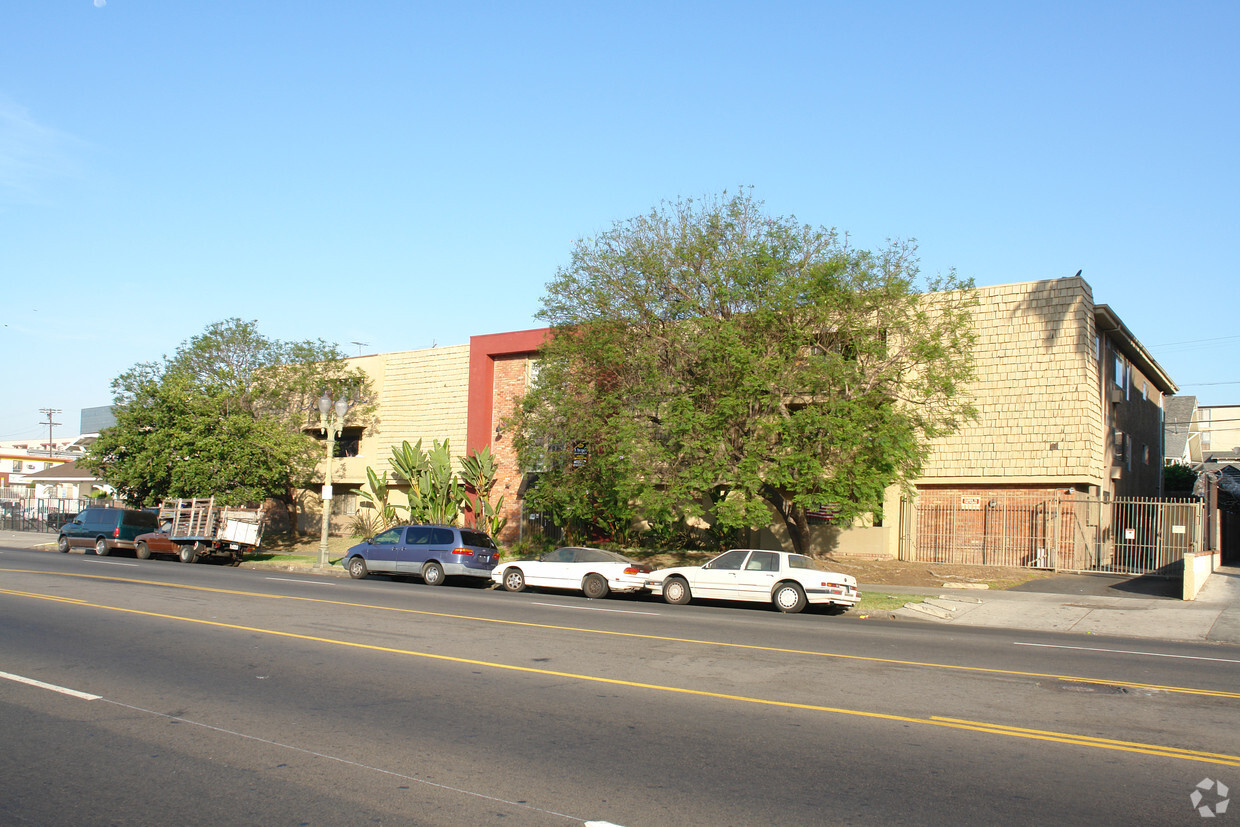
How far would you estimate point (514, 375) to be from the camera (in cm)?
3388

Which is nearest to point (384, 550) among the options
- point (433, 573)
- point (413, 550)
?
point (413, 550)

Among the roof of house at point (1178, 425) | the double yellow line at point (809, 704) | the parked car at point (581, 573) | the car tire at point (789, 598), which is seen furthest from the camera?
the roof of house at point (1178, 425)

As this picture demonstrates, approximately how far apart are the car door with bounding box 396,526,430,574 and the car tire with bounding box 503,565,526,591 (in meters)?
2.81

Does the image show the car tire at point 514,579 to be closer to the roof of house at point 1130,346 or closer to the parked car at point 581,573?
the parked car at point 581,573

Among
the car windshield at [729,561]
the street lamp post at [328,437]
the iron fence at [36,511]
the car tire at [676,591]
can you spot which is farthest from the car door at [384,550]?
the iron fence at [36,511]

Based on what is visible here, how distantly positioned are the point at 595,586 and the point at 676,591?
7.16 ft

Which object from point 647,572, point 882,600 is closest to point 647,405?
point 647,572

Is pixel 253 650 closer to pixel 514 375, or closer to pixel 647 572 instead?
pixel 647 572

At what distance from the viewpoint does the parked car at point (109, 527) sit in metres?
32.3

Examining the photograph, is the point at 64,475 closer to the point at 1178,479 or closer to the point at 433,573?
the point at 433,573

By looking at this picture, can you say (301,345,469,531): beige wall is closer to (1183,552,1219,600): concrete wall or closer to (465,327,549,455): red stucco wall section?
(465,327,549,455): red stucco wall section

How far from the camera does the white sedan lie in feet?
59.2

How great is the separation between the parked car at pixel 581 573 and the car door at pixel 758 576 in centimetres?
257

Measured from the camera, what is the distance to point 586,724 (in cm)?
776
